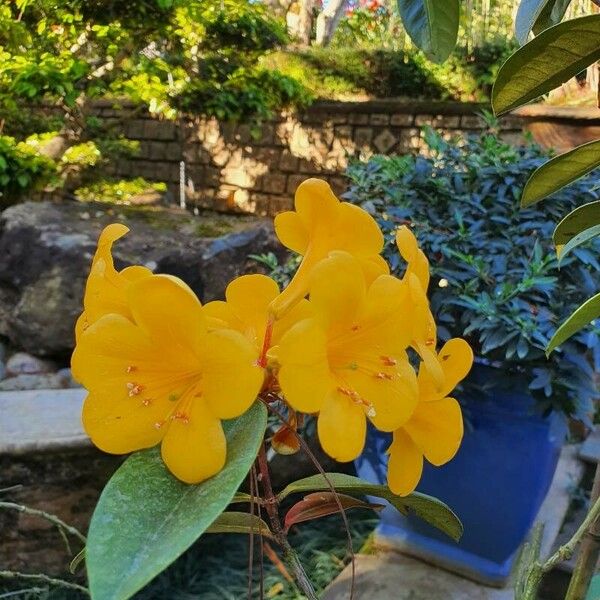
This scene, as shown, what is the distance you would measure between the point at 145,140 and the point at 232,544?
210 inches

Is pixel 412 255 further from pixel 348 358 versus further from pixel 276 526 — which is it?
pixel 276 526

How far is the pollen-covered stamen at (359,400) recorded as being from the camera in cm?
39

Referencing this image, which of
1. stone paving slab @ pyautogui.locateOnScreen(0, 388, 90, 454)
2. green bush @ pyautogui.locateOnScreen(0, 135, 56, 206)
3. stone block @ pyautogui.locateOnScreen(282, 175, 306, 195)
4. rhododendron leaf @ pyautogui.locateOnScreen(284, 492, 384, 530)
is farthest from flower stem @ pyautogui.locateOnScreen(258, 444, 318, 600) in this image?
stone block @ pyautogui.locateOnScreen(282, 175, 306, 195)

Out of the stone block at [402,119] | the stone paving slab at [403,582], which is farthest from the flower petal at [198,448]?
the stone block at [402,119]

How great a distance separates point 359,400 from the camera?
0.39 m

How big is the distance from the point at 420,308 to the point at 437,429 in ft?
0.31

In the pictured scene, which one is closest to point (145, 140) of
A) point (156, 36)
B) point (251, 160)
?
point (251, 160)

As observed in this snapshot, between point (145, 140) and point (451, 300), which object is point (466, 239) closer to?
point (451, 300)

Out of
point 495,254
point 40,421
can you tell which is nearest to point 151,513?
point 495,254

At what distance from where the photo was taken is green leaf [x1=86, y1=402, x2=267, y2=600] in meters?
0.31

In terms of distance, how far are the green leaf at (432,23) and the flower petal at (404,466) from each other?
44 cm

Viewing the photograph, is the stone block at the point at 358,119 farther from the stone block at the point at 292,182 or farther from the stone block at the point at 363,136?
the stone block at the point at 292,182

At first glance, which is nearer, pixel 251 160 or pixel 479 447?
pixel 479 447

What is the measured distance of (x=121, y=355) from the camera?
0.39 metres
